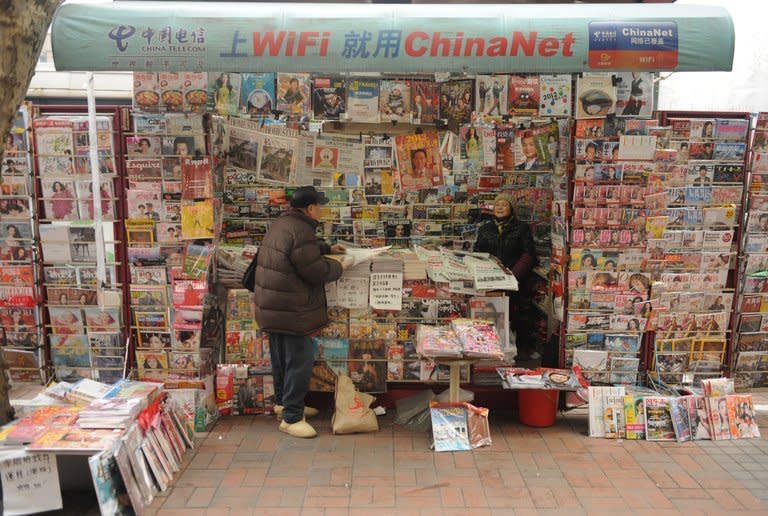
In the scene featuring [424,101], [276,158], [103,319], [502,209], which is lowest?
[103,319]

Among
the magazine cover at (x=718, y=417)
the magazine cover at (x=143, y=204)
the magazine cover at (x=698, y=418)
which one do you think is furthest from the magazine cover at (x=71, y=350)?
the magazine cover at (x=718, y=417)

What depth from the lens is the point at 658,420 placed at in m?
4.64

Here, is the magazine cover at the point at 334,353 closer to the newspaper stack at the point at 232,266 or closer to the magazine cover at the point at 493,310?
the newspaper stack at the point at 232,266

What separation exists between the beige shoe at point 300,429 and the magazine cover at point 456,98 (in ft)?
8.70

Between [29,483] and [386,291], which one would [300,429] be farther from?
[29,483]

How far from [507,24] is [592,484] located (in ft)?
10.4

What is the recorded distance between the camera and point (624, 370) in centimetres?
503

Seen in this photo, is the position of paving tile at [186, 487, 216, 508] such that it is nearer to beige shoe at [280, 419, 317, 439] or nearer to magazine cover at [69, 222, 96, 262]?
beige shoe at [280, 419, 317, 439]

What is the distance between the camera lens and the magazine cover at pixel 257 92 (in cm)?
471

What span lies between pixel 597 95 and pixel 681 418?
2571 mm

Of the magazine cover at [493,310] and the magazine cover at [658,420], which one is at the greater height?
the magazine cover at [493,310]

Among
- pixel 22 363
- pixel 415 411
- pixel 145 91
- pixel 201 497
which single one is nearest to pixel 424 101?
pixel 145 91

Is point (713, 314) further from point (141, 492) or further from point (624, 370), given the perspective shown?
point (141, 492)

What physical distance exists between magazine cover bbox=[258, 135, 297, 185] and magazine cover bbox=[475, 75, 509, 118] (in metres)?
1.56
